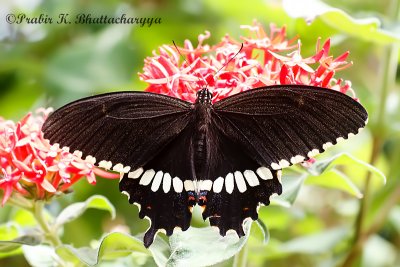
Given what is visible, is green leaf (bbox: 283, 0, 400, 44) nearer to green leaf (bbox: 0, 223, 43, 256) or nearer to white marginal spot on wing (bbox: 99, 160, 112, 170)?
white marginal spot on wing (bbox: 99, 160, 112, 170)

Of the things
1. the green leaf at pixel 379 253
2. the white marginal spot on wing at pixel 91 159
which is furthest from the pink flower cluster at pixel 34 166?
the green leaf at pixel 379 253

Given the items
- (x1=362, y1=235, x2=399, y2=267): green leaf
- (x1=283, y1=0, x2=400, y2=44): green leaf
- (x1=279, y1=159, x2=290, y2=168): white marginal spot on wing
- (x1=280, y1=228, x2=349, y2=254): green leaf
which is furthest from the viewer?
(x1=362, y1=235, x2=399, y2=267): green leaf

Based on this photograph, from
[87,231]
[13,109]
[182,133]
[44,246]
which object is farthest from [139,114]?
[13,109]

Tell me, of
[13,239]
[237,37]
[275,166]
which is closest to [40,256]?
[13,239]

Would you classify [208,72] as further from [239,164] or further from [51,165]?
[51,165]

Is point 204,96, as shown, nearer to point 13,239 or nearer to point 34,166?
point 34,166

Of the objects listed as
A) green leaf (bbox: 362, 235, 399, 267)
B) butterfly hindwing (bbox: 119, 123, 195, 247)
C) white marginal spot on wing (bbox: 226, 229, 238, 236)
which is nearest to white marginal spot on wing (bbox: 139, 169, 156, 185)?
butterfly hindwing (bbox: 119, 123, 195, 247)
